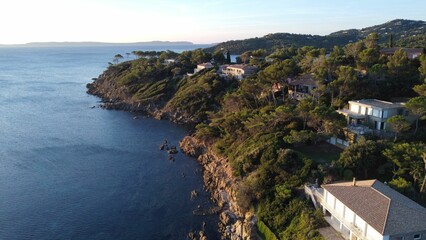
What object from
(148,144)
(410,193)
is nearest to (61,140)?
(148,144)

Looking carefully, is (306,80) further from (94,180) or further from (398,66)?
(94,180)

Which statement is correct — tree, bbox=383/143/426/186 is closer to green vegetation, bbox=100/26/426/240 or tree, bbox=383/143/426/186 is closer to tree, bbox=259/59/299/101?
green vegetation, bbox=100/26/426/240

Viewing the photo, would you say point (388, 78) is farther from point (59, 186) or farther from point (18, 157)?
point (18, 157)

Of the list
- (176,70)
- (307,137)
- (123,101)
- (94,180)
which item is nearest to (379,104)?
(307,137)

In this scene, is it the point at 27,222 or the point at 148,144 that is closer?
the point at 27,222

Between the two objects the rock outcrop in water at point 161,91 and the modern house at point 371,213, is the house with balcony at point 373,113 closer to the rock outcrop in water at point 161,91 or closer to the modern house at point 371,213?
the modern house at point 371,213

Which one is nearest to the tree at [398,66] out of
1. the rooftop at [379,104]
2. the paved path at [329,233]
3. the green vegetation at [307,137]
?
the green vegetation at [307,137]

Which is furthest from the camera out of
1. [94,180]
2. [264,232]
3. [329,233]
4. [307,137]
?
[94,180]
